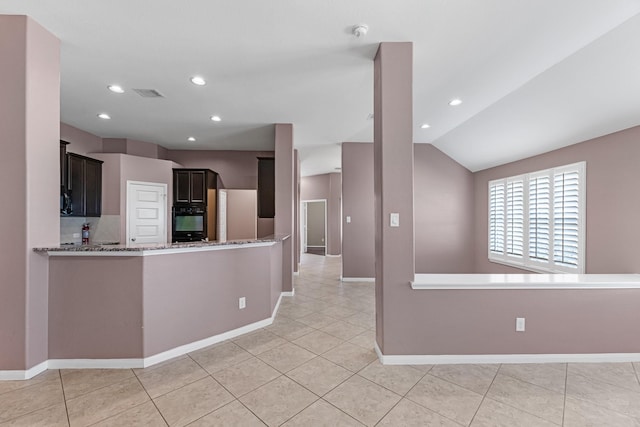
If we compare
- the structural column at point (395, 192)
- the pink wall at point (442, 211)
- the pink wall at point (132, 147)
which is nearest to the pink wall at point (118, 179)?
the pink wall at point (132, 147)

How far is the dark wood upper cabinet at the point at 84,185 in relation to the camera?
13.8 feet

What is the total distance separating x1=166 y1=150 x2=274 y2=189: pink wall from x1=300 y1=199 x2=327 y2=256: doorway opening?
396cm

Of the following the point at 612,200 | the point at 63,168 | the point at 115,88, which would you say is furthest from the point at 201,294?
the point at 612,200

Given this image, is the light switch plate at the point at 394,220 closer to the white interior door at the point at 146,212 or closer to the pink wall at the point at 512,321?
the pink wall at the point at 512,321

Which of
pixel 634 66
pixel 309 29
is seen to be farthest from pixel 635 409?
pixel 309 29

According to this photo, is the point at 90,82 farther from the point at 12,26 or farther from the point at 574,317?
the point at 574,317

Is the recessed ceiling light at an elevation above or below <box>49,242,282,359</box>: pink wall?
above

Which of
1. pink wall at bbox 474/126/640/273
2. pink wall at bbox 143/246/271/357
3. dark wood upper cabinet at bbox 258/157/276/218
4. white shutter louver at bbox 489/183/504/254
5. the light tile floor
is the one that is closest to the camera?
the light tile floor

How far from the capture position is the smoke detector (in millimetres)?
2230

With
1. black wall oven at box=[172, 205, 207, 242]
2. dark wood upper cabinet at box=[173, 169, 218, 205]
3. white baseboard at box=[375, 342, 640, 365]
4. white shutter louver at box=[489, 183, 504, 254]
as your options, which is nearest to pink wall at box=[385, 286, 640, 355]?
white baseboard at box=[375, 342, 640, 365]

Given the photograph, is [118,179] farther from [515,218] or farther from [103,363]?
[515,218]

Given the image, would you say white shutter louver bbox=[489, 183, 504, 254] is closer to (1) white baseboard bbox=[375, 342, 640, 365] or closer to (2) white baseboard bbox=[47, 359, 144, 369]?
(1) white baseboard bbox=[375, 342, 640, 365]

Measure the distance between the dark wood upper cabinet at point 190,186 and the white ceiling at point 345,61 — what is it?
1307mm

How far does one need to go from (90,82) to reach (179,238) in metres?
3.22
